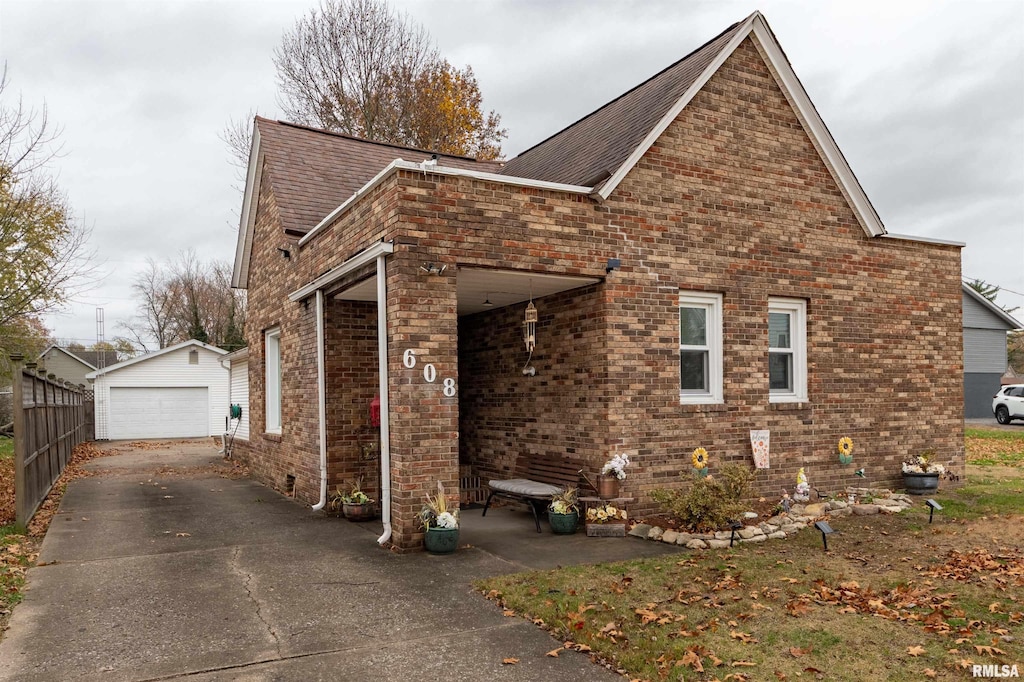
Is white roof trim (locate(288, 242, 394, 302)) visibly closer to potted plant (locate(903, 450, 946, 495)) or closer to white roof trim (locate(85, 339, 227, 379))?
potted plant (locate(903, 450, 946, 495))

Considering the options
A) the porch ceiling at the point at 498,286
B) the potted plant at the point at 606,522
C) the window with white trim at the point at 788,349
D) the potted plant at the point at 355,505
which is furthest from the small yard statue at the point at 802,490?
the potted plant at the point at 355,505

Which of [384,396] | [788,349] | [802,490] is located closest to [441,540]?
[384,396]

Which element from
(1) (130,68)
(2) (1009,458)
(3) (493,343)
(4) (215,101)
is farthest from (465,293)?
(4) (215,101)

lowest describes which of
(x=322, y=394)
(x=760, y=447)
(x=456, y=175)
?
(x=760, y=447)

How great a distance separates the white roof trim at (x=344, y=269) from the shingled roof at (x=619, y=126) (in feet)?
9.71

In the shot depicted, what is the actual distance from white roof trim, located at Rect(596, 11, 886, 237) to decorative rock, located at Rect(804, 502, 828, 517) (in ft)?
14.5

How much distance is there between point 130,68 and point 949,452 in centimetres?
1721

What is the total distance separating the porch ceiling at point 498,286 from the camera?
28.2ft

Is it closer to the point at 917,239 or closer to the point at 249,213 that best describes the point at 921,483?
the point at 917,239

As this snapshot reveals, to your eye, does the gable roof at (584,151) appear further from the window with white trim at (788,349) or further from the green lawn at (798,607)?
the green lawn at (798,607)

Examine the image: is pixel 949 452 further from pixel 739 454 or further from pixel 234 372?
pixel 234 372

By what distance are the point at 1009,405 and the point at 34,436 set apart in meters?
Answer: 33.4

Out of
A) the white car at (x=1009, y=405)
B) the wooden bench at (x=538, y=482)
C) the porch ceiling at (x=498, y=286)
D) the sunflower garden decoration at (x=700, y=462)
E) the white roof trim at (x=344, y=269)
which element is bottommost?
the white car at (x=1009, y=405)
